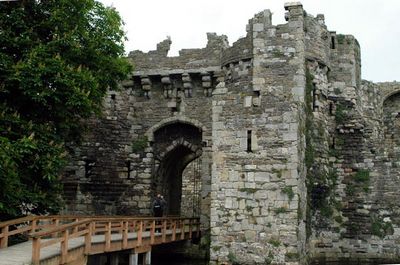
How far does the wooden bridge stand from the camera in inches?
379

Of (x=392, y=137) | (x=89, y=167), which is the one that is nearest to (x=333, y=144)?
(x=392, y=137)

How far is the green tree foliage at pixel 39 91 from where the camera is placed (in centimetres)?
1191

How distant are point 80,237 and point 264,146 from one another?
18.1ft

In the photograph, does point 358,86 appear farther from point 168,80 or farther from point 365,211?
point 168,80

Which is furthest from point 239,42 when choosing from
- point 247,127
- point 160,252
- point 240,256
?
point 160,252

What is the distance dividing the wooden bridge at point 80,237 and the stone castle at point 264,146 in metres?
1.64

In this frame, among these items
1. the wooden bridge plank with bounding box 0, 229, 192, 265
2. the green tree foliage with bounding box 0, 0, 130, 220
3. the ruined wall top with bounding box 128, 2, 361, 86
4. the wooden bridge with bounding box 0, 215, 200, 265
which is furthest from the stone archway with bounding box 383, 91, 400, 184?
the green tree foliage with bounding box 0, 0, 130, 220

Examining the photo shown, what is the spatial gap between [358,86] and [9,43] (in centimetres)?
1135

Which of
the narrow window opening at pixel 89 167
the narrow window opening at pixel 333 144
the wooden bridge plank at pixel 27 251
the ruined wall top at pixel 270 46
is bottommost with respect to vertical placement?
the wooden bridge plank at pixel 27 251

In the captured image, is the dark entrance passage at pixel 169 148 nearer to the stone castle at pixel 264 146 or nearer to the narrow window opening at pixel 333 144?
the stone castle at pixel 264 146

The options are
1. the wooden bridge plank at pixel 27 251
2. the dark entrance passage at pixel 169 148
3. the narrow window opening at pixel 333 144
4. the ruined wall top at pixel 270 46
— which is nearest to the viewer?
the wooden bridge plank at pixel 27 251

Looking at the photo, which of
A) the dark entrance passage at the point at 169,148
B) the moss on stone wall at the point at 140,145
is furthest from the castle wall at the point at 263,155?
the moss on stone wall at the point at 140,145

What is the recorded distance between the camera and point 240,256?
47.4 ft

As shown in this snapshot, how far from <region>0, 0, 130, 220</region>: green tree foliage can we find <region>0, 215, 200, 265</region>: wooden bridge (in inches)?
25.0
